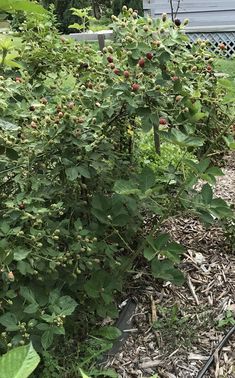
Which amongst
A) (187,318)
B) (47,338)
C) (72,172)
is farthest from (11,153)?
(187,318)

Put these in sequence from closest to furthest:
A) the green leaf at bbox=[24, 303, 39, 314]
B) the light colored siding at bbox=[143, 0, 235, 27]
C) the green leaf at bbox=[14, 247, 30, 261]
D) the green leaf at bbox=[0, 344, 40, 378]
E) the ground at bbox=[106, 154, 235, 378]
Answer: the green leaf at bbox=[0, 344, 40, 378], the green leaf at bbox=[14, 247, 30, 261], the green leaf at bbox=[24, 303, 39, 314], the ground at bbox=[106, 154, 235, 378], the light colored siding at bbox=[143, 0, 235, 27]

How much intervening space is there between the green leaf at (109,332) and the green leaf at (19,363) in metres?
1.74

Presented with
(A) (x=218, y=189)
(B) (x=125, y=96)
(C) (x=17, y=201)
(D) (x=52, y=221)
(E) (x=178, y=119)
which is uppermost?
(B) (x=125, y=96)

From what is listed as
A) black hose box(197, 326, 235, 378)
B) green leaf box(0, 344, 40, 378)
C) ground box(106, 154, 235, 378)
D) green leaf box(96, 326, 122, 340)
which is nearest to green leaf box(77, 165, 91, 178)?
green leaf box(96, 326, 122, 340)

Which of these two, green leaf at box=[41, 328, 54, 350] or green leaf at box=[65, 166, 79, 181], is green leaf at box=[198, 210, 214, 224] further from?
green leaf at box=[41, 328, 54, 350]

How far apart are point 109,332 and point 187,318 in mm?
448

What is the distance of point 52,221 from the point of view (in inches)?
85.4

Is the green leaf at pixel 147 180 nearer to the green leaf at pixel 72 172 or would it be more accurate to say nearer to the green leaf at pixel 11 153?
the green leaf at pixel 72 172

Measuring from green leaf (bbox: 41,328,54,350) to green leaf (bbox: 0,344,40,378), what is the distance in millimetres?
1345

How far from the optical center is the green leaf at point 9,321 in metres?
1.98

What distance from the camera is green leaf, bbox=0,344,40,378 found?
664mm

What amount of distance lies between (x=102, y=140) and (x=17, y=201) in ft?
1.40


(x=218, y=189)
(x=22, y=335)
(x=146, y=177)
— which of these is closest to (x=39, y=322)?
(x=22, y=335)

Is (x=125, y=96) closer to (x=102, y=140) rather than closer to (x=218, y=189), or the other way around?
(x=102, y=140)
